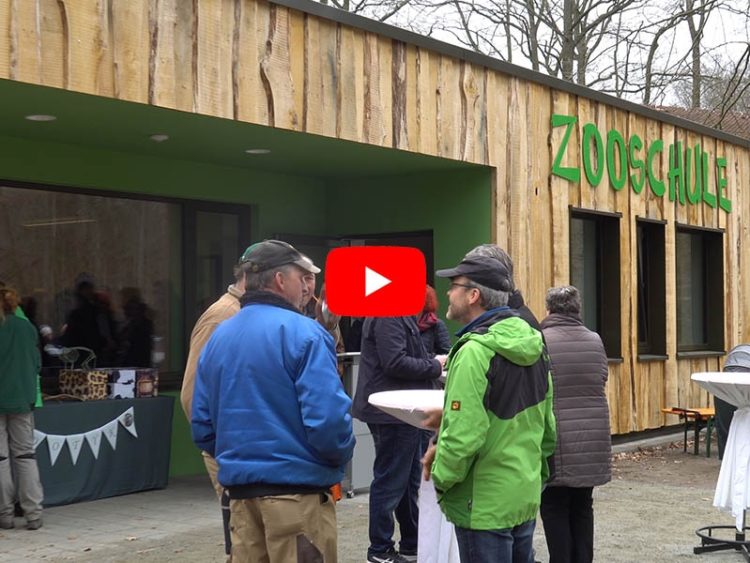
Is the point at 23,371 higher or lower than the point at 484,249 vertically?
lower

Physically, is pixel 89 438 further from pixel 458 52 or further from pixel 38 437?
pixel 458 52

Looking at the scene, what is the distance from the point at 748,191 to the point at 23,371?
1104 centimetres

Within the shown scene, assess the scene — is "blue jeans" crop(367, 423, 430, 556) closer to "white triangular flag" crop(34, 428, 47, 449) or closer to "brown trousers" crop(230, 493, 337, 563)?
"brown trousers" crop(230, 493, 337, 563)

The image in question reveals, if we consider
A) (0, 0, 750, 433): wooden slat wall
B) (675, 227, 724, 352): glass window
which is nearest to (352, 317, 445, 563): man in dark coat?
(0, 0, 750, 433): wooden slat wall

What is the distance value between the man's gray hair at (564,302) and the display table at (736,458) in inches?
59.6

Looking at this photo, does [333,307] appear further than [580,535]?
Yes

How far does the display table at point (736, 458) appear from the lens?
23.1 feet

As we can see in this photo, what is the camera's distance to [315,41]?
27.8 feet

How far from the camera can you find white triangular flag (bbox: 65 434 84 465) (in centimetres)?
877

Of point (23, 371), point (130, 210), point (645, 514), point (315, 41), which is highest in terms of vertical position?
point (315, 41)

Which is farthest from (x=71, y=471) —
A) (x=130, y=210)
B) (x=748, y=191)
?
(x=748, y=191)

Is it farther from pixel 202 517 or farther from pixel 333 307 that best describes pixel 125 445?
pixel 333 307

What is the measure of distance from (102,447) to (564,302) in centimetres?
458

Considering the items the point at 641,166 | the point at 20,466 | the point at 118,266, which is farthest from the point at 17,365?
the point at 641,166
